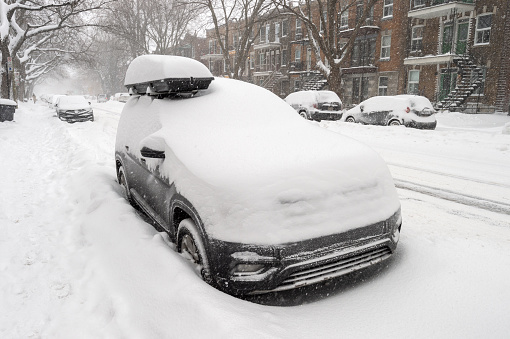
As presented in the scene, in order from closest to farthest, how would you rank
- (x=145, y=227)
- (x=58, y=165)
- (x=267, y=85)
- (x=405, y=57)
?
(x=145, y=227), (x=58, y=165), (x=405, y=57), (x=267, y=85)

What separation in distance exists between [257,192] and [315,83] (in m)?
34.4

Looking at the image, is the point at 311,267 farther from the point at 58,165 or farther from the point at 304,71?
the point at 304,71

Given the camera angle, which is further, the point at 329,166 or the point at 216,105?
the point at 216,105

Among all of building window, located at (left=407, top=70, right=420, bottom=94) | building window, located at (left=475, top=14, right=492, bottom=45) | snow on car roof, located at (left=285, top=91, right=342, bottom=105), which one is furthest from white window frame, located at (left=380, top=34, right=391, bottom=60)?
snow on car roof, located at (left=285, top=91, right=342, bottom=105)

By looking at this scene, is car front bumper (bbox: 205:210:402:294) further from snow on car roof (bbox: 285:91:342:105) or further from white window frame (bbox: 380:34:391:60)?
white window frame (bbox: 380:34:391:60)

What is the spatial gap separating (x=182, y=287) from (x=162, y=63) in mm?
2491

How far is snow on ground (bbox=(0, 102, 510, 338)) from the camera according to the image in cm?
236

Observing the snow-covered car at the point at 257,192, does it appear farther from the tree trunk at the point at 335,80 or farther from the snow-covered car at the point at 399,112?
the tree trunk at the point at 335,80

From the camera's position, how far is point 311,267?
8.26ft

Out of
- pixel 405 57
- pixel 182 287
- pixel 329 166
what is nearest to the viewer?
pixel 182 287

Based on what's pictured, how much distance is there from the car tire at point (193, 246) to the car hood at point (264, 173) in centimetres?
21

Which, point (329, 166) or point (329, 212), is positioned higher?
point (329, 166)

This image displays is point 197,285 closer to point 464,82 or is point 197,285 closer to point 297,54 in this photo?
point 464,82

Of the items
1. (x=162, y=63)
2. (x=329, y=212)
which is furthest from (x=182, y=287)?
(x=162, y=63)
